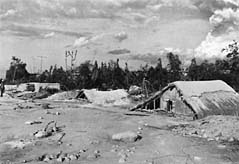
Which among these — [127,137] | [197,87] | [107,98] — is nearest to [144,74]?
[107,98]

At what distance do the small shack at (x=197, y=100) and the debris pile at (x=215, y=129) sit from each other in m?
2.50

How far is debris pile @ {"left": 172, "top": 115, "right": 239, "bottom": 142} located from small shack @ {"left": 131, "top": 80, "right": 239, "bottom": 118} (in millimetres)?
→ 2501

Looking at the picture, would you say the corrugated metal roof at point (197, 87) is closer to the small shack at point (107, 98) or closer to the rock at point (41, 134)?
the rock at point (41, 134)

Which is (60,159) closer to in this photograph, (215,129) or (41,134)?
(41,134)

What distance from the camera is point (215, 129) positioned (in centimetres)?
1221

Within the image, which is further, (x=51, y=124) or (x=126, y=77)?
(x=126, y=77)

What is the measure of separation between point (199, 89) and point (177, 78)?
30.0 m

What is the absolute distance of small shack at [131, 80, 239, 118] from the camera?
1686cm

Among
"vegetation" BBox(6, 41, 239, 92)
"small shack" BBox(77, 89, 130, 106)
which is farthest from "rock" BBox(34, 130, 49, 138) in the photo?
"vegetation" BBox(6, 41, 239, 92)

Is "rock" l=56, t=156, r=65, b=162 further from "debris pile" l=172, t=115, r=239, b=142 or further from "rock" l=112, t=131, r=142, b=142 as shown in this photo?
"debris pile" l=172, t=115, r=239, b=142

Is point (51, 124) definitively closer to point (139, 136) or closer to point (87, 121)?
point (87, 121)

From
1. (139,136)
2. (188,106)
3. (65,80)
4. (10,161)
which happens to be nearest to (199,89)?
(188,106)

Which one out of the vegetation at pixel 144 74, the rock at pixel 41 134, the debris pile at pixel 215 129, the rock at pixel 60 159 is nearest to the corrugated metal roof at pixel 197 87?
the debris pile at pixel 215 129

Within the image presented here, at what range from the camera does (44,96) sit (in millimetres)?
35062
